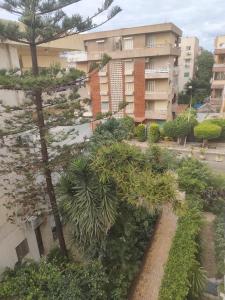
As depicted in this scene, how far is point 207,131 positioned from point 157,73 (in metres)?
7.14

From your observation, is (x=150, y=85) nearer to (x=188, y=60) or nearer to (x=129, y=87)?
(x=129, y=87)

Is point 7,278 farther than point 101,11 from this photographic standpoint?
Yes

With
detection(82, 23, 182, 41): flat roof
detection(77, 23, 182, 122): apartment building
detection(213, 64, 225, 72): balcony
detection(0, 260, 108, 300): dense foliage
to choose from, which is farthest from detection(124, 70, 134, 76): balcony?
detection(0, 260, 108, 300): dense foliage

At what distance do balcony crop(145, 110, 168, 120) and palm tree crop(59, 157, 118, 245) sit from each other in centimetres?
1839

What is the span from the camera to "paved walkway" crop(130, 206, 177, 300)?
712 cm

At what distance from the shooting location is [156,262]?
8.05m

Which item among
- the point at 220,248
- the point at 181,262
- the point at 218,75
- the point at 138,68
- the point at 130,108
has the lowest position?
the point at 220,248

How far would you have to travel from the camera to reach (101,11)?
20.6ft

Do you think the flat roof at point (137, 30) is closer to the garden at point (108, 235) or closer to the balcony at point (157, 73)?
the balcony at point (157, 73)

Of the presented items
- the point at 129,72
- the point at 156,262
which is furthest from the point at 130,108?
the point at 156,262

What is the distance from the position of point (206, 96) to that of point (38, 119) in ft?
124

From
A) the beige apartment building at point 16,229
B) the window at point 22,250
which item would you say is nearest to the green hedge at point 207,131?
the beige apartment building at point 16,229

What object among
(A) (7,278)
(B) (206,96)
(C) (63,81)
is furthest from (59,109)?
(B) (206,96)

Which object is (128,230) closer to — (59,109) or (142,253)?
(142,253)
